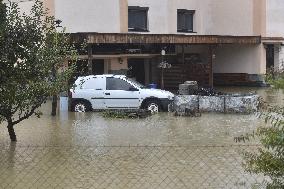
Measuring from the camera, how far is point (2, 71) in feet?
40.0

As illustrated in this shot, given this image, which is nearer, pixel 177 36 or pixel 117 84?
pixel 117 84

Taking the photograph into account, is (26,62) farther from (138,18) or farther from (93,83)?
(138,18)

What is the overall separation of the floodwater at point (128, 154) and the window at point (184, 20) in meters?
16.2

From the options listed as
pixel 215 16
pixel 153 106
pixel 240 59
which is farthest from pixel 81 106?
pixel 240 59

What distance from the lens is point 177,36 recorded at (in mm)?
30891

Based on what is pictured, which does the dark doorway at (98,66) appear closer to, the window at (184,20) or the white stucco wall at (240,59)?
the window at (184,20)

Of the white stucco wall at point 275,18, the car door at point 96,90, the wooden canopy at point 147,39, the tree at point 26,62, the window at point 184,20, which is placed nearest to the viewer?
the tree at point 26,62

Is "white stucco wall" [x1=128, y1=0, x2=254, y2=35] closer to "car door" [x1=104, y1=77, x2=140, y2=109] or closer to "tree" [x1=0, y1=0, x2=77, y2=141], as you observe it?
"car door" [x1=104, y1=77, x2=140, y2=109]

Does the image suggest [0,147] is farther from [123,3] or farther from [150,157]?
[123,3]

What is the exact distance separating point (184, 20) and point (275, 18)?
766 cm

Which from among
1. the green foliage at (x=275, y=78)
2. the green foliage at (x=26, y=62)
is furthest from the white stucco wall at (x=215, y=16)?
the green foliage at (x=275, y=78)

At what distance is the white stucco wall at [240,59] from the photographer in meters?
38.5

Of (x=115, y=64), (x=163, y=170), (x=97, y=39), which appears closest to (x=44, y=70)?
(x=163, y=170)

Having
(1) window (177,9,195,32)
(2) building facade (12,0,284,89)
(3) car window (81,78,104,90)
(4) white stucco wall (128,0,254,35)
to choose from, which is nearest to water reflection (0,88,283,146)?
(3) car window (81,78,104,90)
